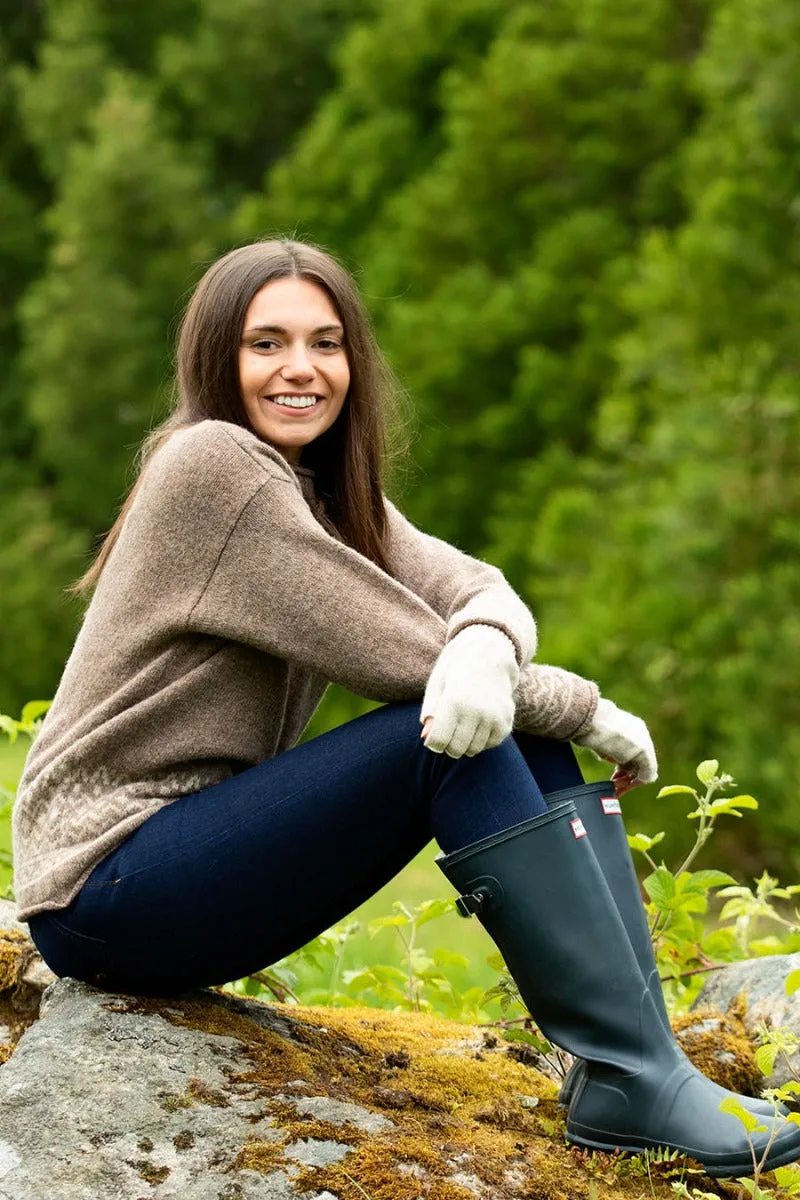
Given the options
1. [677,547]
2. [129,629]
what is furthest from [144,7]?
[129,629]

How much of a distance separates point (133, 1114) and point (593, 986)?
629 millimetres

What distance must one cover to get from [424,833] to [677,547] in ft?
15.7

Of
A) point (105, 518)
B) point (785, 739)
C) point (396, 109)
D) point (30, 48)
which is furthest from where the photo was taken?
point (30, 48)

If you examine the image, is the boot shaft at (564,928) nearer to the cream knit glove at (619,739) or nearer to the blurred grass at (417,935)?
the cream knit glove at (619,739)

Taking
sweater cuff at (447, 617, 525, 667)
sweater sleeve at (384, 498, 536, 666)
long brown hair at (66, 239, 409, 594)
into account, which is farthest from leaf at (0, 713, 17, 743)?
sweater cuff at (447, 617, 525, 667)

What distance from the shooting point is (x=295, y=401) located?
253 centimetres

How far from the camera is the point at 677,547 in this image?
682 centimetres

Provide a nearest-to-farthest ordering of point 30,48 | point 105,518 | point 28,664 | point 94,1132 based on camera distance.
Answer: point 94,1132, point 28,664, point 105,518, point 30,48

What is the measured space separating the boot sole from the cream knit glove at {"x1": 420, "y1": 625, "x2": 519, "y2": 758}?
0.59 metres

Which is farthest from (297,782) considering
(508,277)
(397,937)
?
(508,277)

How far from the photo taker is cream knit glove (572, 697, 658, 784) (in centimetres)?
240

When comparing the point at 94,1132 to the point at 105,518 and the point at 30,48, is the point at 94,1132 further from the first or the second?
the point at 30,48

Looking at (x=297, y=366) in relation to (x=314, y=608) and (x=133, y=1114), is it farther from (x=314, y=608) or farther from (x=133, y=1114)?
(x=133, y=1114)

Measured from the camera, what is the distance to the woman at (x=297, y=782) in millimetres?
2115
